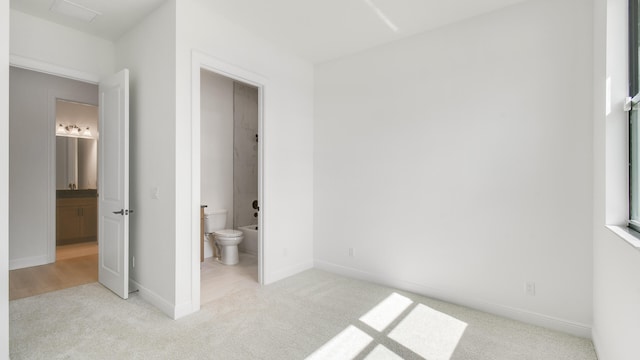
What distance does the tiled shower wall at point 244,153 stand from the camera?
5043mm

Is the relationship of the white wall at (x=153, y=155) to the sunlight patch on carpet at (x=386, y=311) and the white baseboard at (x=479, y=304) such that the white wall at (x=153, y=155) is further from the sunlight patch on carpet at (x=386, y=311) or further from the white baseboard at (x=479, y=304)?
the white baseboard at (x=479, y=304)

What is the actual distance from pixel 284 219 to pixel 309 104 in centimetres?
156

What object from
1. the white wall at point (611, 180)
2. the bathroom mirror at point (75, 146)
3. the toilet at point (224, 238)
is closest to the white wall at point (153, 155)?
the toilet at point (224, 238)

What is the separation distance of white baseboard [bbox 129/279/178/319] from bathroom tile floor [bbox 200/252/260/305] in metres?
0.31

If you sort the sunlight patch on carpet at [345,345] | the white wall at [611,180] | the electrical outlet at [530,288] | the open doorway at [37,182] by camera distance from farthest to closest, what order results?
the open doorway at [37,182] < the electrical outlet at [530,288] < the sunlight patch on carpet at [345,345] < the white wall at [611,180]

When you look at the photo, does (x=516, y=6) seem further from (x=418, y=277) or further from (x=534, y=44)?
(x=418, y=277)

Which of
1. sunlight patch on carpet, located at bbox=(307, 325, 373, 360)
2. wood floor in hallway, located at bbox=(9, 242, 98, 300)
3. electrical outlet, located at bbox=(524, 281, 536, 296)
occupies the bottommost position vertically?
sunlight patch on carpet, located at bbox=(307, 325, 373, 360)

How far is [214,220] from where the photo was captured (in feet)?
14.9

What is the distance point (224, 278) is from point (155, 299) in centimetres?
90

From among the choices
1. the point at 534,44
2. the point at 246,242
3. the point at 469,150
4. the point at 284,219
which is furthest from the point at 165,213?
the point at 534,44

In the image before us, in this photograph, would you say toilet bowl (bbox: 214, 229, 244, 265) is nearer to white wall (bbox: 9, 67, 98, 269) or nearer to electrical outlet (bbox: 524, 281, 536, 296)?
white wall (bbox: 9, 67, 98, 269)

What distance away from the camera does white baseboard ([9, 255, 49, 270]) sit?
387 cm

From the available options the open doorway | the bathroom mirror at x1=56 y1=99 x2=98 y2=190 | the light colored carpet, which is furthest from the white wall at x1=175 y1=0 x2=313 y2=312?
the bathroom mirror at x1=56 y1=99 x2=98 y2=190

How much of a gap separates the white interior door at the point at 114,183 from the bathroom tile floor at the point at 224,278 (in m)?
0.77
